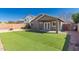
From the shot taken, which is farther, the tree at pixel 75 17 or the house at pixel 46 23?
the house at pixel 46 23

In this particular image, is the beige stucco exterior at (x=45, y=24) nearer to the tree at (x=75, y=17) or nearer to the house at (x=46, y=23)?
the house at (x=46, y=23)

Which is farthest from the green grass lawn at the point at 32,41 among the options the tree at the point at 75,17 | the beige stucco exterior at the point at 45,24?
the tree at the point at 75,17

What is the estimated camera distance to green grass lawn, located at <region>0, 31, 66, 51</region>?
18.9ft

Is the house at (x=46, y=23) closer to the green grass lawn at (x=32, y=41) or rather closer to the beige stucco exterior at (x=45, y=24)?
the beige stucco exterior at (x=45, y=24)

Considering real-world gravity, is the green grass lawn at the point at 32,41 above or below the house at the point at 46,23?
below

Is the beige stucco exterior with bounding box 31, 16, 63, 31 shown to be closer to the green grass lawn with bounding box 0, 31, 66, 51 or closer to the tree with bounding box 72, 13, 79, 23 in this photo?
the green grass lawn with bounding box 0, 31, 66, 51

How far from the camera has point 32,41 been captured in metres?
5.80

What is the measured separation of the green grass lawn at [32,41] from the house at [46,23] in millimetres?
134

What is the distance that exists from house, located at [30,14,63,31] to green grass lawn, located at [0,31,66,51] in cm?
13

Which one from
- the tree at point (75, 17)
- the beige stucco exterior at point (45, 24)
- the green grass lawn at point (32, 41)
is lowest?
the green grass lawn at point (32, 41)

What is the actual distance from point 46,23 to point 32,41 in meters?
0.50

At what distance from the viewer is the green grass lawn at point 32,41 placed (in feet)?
18.9

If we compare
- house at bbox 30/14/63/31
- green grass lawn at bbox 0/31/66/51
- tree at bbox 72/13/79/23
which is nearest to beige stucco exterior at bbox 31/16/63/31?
house at bbox 30/14/63/31
